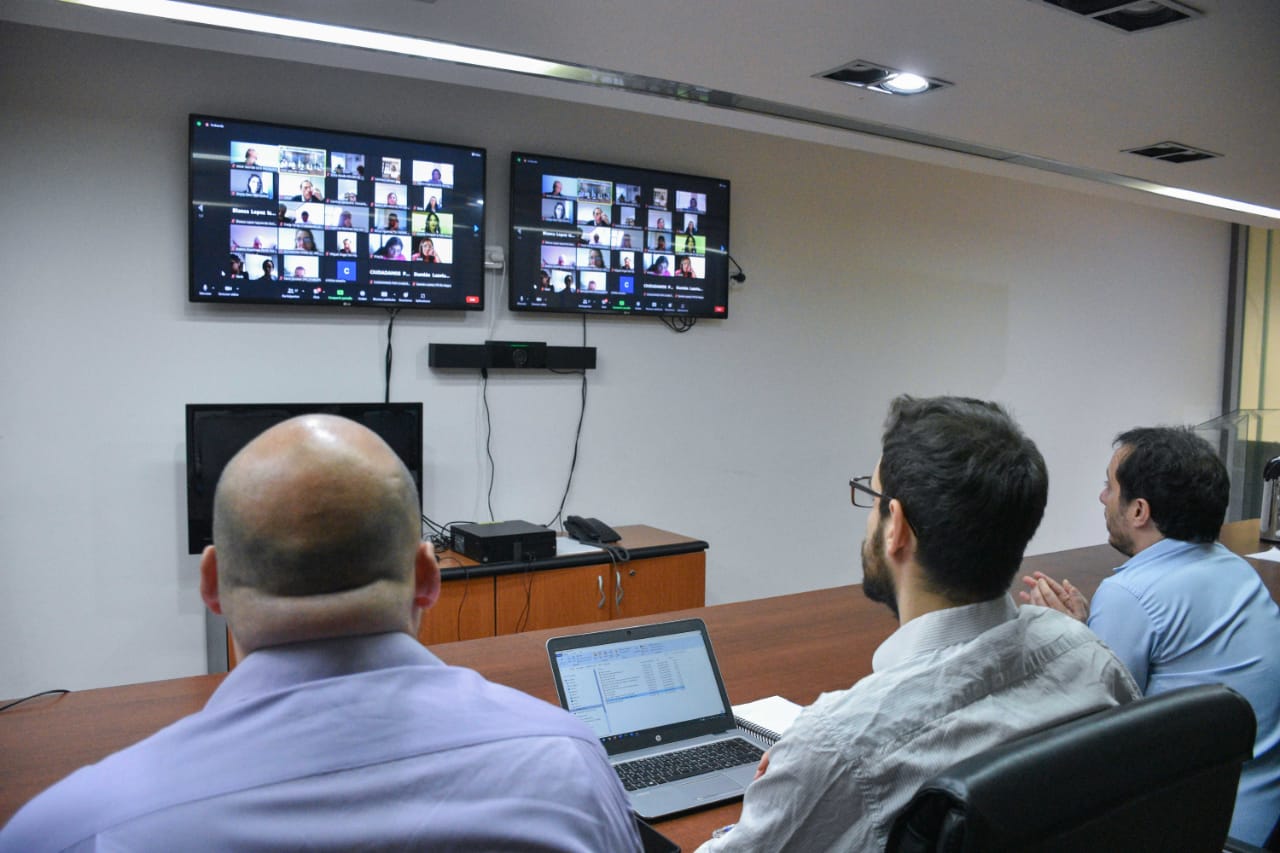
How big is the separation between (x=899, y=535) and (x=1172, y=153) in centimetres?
379

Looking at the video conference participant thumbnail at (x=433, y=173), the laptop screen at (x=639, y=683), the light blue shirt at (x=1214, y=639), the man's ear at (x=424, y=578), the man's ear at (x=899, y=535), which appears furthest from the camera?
the video conference participant thumbnail at (x=433, y=173)

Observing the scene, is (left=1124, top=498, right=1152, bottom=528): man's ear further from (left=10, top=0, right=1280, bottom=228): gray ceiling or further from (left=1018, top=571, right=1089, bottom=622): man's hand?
(left=10, top=0, right=1280, bottom=228): gray ceiling

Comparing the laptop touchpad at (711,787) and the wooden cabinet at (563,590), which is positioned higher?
the laptop touchpad at (711,787)

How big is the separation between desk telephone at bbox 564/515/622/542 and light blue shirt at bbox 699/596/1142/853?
259 cm

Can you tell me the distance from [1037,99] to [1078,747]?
310cm

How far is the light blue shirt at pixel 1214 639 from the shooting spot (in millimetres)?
1881

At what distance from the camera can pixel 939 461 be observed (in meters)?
1.32

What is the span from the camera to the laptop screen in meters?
1.64

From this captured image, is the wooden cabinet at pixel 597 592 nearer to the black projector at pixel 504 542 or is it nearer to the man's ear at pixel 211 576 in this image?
the black projector at pixel 504 542

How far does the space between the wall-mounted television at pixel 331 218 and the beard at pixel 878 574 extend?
2.74m

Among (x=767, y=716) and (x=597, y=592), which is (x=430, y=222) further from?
(x=767, y=716)

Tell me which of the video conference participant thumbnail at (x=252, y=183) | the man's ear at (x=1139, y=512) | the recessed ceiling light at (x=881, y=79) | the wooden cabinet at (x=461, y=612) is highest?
the recessed ceiling light at (x=881, y=79)

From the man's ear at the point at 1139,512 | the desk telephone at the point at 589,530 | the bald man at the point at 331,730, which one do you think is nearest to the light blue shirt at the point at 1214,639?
the man's ear at the point at 1139,512

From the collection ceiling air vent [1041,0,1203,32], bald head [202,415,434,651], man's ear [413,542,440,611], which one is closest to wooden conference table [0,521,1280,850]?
man's ear [413,542,440,611]
